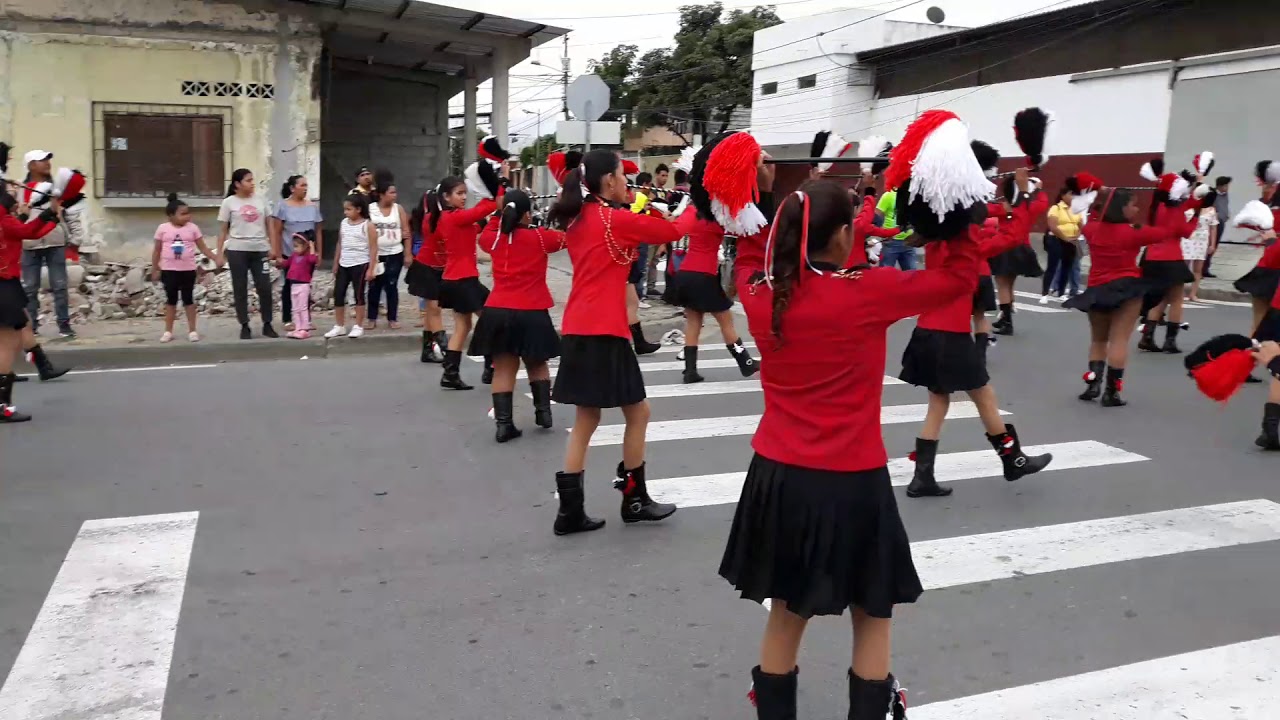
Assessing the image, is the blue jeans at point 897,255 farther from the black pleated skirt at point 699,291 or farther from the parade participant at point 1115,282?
the black pleated skirt at point 699,291

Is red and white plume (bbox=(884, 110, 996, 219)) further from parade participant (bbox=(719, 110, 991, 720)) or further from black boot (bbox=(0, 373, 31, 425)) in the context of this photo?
black boot (bbox=(0, 373, 31, 425))

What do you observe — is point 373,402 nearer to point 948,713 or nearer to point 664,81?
point 948,713

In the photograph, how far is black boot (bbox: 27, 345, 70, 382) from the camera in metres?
9.06

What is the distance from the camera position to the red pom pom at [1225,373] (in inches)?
169

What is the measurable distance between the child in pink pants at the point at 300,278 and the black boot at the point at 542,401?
187 inches

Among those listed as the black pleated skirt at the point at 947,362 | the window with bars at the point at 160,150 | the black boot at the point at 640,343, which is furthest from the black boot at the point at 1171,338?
the window with bars at the point at 160,150

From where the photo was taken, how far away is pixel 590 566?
4965 mm

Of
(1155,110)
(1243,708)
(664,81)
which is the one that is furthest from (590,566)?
(664,81)

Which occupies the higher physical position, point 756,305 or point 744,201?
point 744,201

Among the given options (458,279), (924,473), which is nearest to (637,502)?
(924,473)

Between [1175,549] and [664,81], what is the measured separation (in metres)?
43.4

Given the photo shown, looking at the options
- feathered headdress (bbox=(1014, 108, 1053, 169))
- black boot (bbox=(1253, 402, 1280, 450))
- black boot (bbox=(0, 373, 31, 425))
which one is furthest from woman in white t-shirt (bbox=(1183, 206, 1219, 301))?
black boot (bbox=(0, 373, 31, 425))

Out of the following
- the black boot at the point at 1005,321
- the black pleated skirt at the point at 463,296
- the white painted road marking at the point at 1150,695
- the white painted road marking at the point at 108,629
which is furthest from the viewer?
the black boot at the point at 1005,321

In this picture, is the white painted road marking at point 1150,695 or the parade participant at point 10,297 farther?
the parade participant at point 10,297
